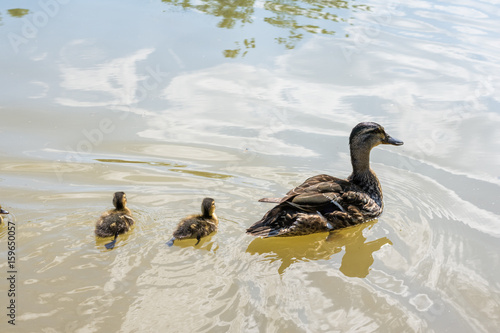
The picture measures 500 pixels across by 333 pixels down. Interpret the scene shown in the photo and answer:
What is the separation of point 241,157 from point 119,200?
1573 mm

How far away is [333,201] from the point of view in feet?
17.2

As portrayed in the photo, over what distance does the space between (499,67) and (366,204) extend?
419 cm

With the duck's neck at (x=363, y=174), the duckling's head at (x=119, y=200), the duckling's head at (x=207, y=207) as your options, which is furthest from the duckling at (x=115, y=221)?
the duck's neck at (x=363, y=174)

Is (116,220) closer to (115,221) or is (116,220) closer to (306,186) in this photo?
(115,221)

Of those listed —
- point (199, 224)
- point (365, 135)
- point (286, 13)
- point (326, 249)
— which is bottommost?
point (326, 249)

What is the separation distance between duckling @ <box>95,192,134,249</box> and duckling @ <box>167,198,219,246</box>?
391 mm

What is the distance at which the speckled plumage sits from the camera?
4586mm

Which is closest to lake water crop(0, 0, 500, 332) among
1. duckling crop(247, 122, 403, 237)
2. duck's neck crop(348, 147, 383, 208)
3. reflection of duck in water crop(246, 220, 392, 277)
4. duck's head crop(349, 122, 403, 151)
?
reflection of duck in water crop(246, 220, 392, 277)

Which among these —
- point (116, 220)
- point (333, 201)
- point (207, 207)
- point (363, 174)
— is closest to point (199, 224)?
point (207, 207)

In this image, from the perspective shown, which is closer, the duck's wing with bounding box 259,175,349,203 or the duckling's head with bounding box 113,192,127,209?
the duckling's head with bounding box 113,192,127,209

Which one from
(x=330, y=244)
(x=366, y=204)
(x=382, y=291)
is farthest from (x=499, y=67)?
(x=382, y=291)

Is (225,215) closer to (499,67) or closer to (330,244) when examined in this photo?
(330,244)

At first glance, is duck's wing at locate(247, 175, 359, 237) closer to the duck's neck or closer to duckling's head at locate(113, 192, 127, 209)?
the duck's neck

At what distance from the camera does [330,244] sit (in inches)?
198
